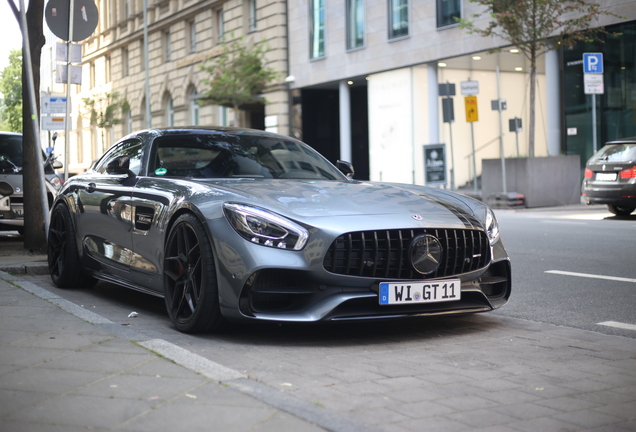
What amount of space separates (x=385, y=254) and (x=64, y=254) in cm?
348

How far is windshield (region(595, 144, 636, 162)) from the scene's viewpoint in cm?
1645

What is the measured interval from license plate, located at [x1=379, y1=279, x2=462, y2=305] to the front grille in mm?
49

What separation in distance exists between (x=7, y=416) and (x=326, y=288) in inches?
78.3

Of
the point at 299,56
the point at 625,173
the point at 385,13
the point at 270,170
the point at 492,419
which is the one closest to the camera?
the point at 492,419

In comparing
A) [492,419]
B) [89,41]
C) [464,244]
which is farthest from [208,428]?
[89,41]

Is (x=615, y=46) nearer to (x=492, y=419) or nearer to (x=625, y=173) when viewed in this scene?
(x=625, y=173)

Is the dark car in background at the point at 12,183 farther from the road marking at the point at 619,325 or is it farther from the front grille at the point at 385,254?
the road marking at the point at 619,325

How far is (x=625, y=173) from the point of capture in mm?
16297

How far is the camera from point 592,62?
20141 millimetres

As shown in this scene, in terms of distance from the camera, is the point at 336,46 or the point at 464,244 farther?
the point at 336,46

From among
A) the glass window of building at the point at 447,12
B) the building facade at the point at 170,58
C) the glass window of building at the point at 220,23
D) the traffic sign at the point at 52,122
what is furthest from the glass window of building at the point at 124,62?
the traffic sign at the point at 52,122

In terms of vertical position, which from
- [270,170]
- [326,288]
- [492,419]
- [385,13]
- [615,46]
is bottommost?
[492,419]

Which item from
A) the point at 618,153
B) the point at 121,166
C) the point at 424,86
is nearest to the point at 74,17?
the point at 121,166

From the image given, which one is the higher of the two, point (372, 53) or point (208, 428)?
point (372, 53)
